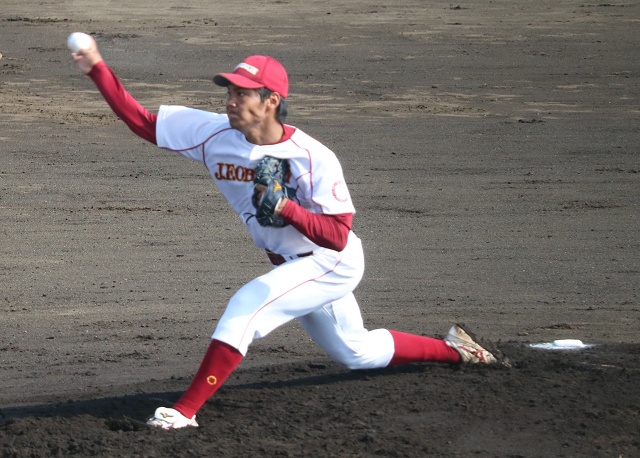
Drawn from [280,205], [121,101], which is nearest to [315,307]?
[280,205]

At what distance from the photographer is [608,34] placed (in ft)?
54.7

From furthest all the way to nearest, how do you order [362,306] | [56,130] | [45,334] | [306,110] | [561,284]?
[306,110] < [56,130] < [561,284] < [362,306] < [45,334]

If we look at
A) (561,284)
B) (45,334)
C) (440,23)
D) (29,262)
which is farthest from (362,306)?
(440,23)

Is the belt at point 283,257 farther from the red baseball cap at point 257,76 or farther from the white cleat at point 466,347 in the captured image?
the white cleat at point 466,347

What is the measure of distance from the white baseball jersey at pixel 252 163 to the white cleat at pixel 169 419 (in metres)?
0.80

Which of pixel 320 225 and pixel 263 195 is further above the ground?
pixel 263 195

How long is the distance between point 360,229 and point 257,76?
181 inches

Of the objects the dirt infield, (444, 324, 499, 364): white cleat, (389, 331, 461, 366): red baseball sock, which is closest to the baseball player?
the dirt infield

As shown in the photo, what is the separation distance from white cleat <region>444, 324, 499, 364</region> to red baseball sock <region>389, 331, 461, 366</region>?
0.03 m

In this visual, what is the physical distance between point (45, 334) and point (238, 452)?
2581mm

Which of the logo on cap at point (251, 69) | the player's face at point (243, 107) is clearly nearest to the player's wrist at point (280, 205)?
the player's face at point (243, 107)

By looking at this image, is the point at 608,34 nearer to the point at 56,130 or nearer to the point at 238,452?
the point at 56,130

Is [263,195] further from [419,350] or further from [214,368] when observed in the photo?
[419,350]

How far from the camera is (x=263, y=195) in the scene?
4027 millimetres
